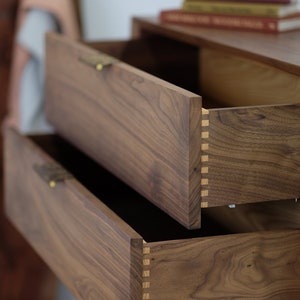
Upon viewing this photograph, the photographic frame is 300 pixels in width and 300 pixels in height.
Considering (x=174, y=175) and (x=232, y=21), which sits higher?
(x=232, y=21)

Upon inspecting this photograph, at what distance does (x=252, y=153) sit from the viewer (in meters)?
1.04

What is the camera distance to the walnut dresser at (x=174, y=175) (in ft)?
3.36

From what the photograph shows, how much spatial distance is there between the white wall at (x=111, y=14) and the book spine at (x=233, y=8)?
51 cm

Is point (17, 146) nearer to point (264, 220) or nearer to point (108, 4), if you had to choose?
point (264, 220)

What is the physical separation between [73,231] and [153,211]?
0.78ft

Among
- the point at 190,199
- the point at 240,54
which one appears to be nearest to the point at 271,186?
the point at 190,199

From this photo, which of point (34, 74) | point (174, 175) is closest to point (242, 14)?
point (174, 175)

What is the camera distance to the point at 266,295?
42.9 inches

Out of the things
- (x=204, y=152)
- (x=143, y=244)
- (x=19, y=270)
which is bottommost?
(x=19, y=270)

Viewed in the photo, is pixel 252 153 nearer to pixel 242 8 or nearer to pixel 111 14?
pixel 242 8

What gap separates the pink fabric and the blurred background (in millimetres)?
70

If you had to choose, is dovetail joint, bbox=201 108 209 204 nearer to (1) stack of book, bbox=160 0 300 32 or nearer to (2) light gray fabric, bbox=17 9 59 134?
(1) stack of book, bbox=160 0 300 32

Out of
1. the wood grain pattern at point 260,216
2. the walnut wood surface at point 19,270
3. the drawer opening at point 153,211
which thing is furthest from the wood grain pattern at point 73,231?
the walnut wood surface at point 19,270

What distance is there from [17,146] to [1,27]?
2.61 feet
